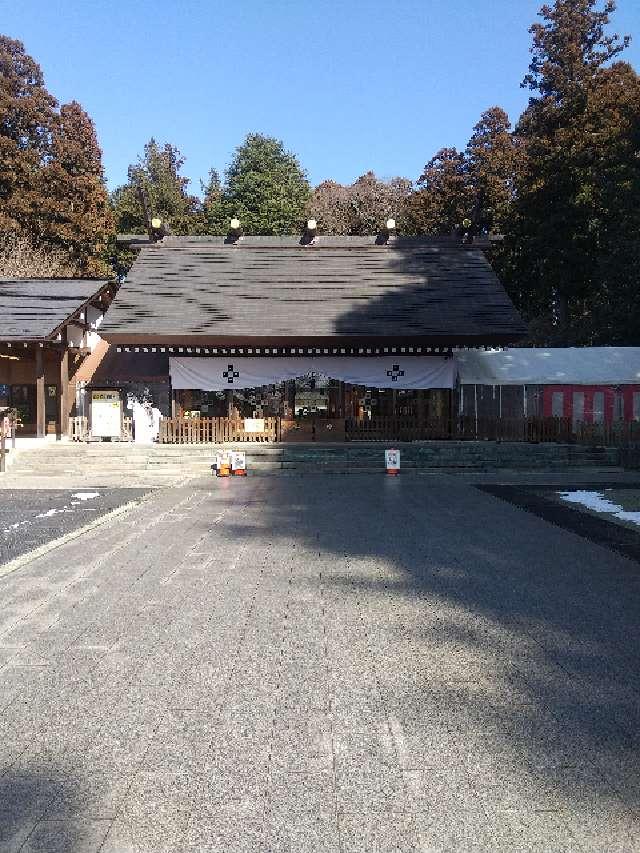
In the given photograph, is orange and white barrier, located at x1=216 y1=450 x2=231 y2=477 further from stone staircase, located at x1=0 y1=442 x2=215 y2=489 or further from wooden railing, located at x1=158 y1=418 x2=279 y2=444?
wooden railing, located at x1=158 y1=418 x2=279 y2=444

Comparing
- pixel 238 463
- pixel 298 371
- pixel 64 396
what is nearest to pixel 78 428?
pixel 64 396

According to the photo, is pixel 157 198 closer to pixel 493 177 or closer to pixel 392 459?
pixel 493 177

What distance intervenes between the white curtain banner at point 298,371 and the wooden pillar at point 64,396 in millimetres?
4291

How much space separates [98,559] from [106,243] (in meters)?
37.9

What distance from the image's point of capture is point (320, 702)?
4.27 metres

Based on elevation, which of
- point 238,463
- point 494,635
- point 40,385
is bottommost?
point 494,635

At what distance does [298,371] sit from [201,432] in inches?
151

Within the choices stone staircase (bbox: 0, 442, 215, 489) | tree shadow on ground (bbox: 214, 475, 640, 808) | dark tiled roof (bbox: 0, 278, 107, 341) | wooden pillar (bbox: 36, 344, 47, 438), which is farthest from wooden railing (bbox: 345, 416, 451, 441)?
tree shadow on ground (bbox: 214, 475, 640, 808)

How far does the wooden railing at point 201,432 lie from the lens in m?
23.3

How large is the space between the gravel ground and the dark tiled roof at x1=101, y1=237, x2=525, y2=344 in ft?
28.5

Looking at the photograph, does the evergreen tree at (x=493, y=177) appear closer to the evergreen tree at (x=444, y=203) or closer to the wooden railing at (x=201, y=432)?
the evergreen tree at (x=444, y=203)

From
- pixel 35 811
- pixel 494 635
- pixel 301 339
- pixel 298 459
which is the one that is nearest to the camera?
pixel 35 811

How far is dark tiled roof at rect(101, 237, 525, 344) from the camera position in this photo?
2409 cm

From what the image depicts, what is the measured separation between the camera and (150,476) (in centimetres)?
1931
